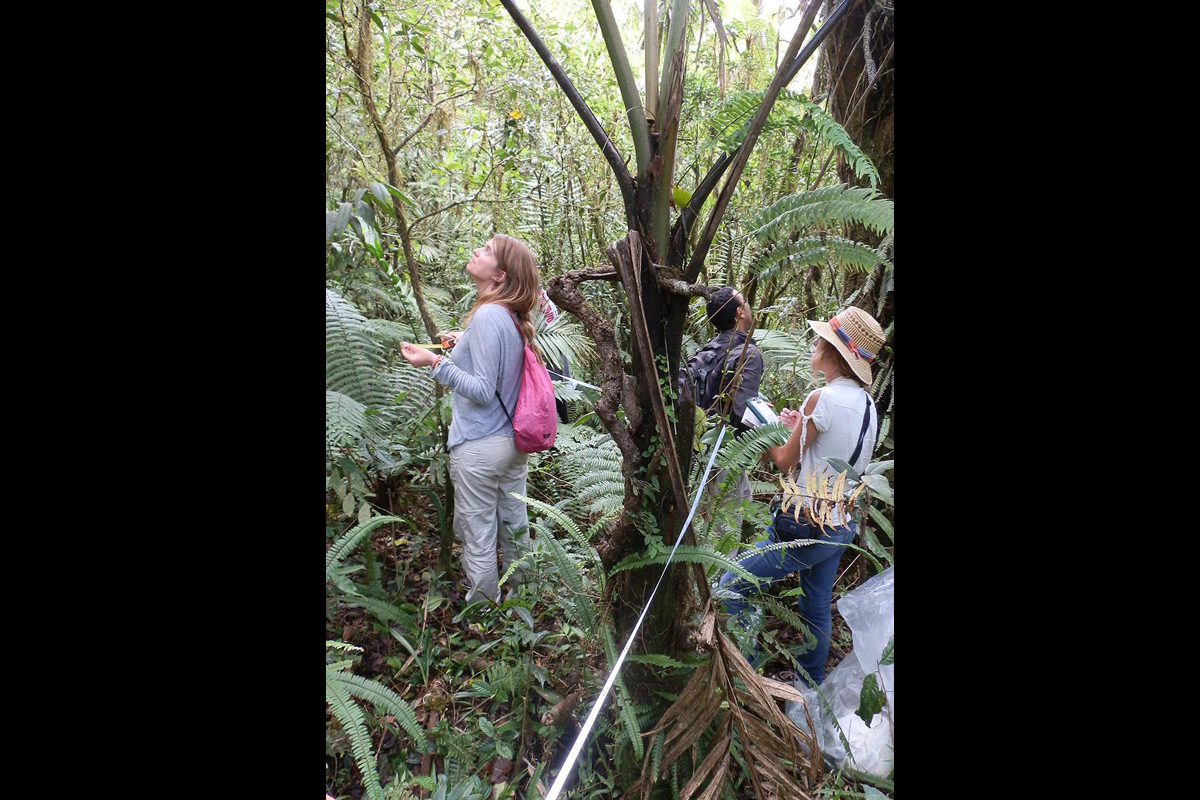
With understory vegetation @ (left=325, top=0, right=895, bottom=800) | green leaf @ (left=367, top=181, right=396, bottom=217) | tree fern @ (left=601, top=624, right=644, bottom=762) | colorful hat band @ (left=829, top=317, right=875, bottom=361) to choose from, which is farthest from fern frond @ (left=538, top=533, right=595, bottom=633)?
green leaf @ (left=367, top=181, right=396, bottom=217)

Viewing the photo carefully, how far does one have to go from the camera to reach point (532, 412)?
10.1ft

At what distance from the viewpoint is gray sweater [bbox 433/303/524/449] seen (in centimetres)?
295

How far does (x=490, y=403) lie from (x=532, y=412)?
0.20 meters

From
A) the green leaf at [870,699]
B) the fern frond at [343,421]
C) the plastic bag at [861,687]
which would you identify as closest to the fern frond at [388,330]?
the fern frond at [343,421]

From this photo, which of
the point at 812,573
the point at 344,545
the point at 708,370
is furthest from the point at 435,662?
the point at 708,370

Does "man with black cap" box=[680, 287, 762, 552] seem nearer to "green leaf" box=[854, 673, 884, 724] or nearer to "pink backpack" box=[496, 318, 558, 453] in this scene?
"pink backpack" box=[496, 318, 558, 453]

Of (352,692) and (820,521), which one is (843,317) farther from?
(352,692)

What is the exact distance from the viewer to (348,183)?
394 centimetres

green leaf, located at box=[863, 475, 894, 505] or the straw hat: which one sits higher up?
the straw hat

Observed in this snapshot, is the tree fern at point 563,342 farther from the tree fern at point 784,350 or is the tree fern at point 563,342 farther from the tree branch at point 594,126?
the tree branch at point 594,126

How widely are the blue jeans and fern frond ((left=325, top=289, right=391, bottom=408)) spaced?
6.18 feet
